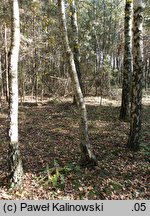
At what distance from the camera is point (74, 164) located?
792cm

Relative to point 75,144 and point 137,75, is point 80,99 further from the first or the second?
point 75,144

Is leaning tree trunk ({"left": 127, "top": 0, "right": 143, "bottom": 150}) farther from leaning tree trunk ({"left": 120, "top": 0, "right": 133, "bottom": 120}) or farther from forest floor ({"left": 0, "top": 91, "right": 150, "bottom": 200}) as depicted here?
leaning tree trunk ({"left": 120, "top": 0, "right": 133, "bottom": 120})

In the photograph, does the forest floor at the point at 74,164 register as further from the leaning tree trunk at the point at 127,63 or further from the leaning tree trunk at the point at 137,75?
the leaning tree trunk at the point at 127,63

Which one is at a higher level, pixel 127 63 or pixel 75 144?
pixel 127 63

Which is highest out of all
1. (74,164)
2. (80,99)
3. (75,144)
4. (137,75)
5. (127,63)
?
(127,63)

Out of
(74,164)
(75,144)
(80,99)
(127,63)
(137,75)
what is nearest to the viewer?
(80,99)

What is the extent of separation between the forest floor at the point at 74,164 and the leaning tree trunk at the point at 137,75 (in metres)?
0.62

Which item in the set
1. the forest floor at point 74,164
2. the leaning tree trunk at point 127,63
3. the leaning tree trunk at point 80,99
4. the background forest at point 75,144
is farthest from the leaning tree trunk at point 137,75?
the leaning tree trunk at point 127,63

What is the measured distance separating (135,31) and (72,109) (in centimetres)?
851

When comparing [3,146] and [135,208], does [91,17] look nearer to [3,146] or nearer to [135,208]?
[3,146]

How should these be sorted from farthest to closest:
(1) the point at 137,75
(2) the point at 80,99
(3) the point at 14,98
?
(1) the point at 137,75
(2) the point at 80,99
(3) the point at 14,98

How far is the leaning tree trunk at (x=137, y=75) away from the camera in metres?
8.47

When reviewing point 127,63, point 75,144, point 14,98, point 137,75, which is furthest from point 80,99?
point 127,63

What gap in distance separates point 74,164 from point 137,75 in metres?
3.35
